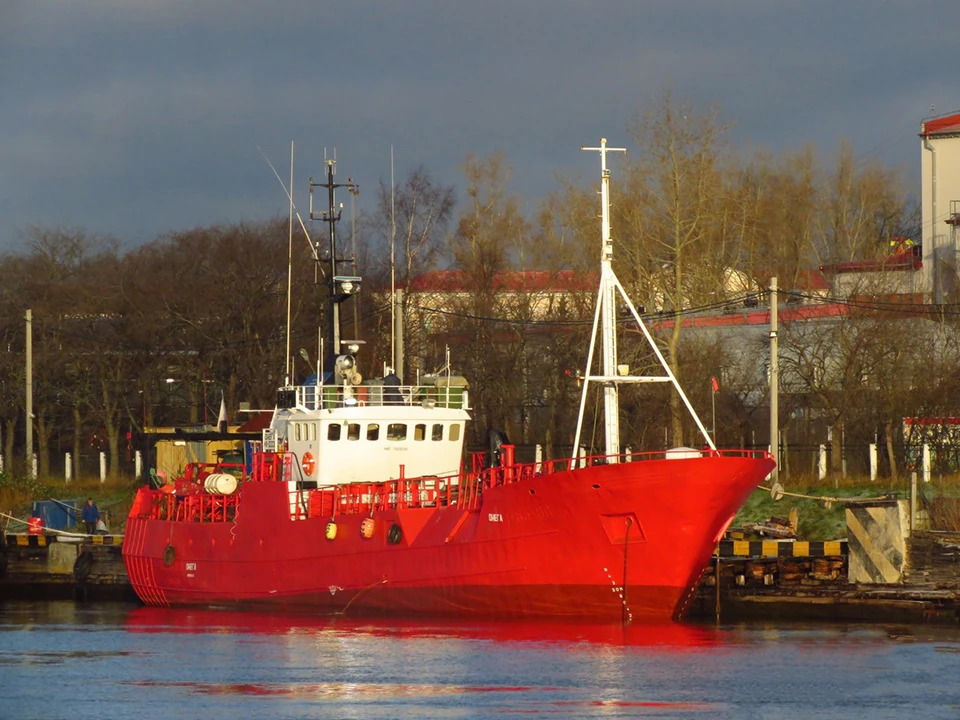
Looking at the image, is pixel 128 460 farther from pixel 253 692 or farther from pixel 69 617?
pixel 253 692

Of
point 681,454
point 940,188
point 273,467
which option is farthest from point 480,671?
point 940,188

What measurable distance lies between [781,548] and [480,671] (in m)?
9.90

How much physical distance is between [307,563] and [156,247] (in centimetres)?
3826

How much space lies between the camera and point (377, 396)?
123ft

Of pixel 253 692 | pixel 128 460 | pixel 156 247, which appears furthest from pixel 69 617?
pixel 156 247

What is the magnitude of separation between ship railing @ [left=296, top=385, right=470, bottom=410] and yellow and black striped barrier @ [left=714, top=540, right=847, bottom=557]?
7217 mm

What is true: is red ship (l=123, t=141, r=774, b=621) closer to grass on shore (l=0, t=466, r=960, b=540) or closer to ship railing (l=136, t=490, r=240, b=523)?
ship railing (l=136, t=490, r=240, b=523)

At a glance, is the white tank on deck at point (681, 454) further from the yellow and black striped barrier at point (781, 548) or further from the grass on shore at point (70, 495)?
the grass on shore at point (70, 495)

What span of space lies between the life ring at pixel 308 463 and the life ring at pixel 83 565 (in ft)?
33.8

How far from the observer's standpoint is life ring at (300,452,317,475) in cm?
3709

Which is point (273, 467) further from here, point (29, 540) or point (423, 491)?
point (29, 540)

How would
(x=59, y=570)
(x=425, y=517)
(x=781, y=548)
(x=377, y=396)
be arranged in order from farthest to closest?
1. (x=59, y=570)
2. (x=377, y=396)
3. (x=781, y=548)
4. (x=425, y=517)

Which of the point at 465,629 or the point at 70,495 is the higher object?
the point at 70,495

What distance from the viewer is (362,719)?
23594 mm
